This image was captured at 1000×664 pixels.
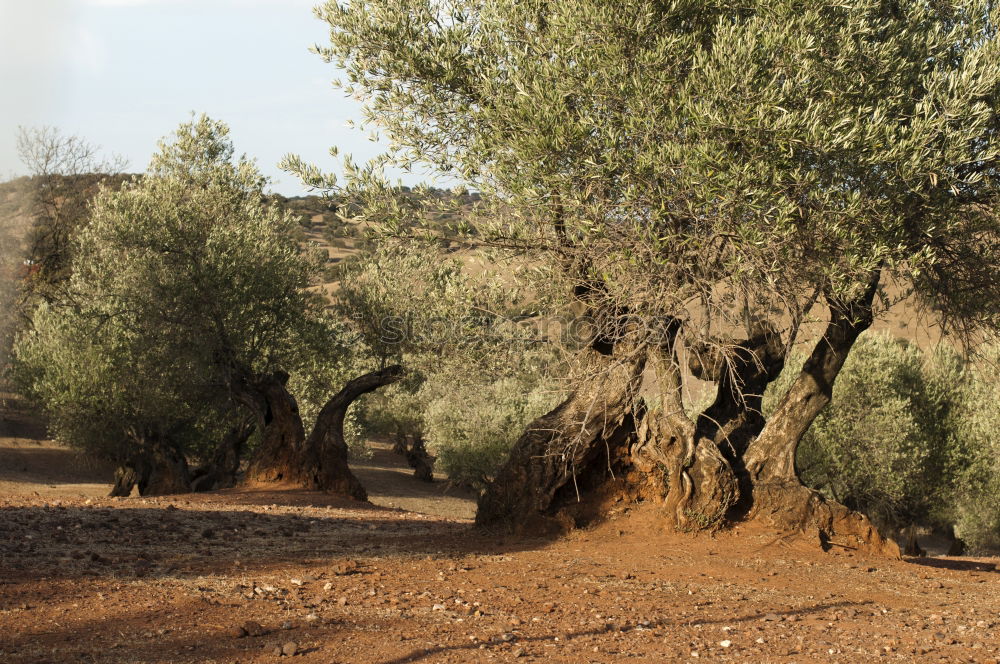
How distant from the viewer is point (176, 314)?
19.7 meters

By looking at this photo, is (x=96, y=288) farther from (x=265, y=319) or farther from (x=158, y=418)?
(x=265, y=319)

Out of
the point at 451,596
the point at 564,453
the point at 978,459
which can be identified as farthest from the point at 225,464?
the point at 978,459

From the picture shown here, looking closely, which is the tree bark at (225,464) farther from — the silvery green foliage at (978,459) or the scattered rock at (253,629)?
the silvery green foliage at (978,459)

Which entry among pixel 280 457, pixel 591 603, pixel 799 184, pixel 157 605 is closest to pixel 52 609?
pixel 157 605

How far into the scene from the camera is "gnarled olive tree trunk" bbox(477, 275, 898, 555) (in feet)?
36.8

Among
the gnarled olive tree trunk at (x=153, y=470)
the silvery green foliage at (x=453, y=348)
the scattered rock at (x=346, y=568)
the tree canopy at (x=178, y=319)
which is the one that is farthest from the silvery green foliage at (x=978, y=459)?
the gnarled olive tree trunk at (x=153, y=470)

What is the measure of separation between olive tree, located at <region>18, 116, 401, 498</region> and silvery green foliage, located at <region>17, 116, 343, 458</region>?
0.04 metres

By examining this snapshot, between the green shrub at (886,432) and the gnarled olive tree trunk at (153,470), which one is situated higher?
the green shrub at (886,432)

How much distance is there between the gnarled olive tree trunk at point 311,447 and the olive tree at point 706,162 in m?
8.64

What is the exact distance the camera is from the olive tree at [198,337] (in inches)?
768

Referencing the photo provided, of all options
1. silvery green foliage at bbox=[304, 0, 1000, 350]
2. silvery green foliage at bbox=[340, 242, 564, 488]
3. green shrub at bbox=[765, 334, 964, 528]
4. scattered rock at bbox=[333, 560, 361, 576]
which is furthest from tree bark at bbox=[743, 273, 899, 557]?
green shrub at bbox=[765, 334, 964, 528]

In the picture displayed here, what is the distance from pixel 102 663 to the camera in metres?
5.42

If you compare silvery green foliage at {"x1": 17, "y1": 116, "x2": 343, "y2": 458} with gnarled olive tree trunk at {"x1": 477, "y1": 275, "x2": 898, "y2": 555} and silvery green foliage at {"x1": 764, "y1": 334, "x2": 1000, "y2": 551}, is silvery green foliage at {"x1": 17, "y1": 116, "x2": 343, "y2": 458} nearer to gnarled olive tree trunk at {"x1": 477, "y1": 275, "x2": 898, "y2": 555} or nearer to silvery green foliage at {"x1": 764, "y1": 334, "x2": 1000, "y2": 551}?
gnarled olive tree trunk at {"x1": 477, "y1": 275, "x2": 898, "y2": 555}

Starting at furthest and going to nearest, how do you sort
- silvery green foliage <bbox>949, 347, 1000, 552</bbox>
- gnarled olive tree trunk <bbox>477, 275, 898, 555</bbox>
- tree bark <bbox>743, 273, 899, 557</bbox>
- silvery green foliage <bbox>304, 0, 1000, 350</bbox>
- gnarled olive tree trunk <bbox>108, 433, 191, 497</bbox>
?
1. silvery green foliage <bbox>949, 347, 1000, 552</bbox>
2. gnarled olive tree trunk <bbox>108, 433, 191, 497</bbox>
3. tree bark <bbox>743, 273, 899, 557</bbox>
4. gnarled olive tree trunk <bbox>477, 275, 898, 555</bbox>
5. silvery green foliage <bbox>304, 0, 1000, 350</bbox>
